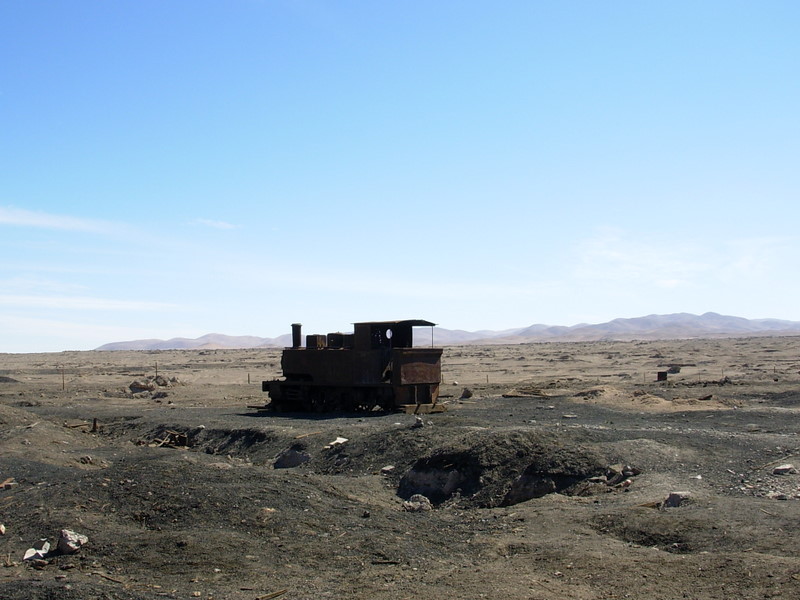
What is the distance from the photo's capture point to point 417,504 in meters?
13.3

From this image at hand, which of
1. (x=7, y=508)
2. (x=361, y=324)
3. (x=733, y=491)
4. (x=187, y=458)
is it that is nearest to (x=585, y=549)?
(x=733, y=491)

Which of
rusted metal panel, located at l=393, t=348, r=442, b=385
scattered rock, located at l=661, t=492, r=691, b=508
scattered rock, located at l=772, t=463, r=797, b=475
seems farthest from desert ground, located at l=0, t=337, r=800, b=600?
rusted metal panel, located at l=393, t=348, r=442, b=385

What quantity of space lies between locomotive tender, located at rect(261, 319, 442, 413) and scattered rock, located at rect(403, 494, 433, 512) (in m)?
11.4

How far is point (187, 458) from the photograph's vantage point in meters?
17.6

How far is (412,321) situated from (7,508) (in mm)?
16478

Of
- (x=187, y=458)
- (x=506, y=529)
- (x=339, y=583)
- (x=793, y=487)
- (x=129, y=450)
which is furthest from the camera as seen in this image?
(x=129, y=450)

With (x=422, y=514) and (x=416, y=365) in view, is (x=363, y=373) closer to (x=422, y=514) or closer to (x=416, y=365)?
(x=416, y=365)

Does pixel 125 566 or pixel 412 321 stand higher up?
pixel 412 321

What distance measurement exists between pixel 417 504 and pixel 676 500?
4.30 metres

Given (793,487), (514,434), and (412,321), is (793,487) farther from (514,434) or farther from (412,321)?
(412,321)

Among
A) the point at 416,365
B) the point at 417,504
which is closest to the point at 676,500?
the point at 417,504

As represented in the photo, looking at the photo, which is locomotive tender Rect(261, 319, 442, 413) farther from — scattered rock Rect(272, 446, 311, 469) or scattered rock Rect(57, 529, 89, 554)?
scattered rock Rect(57, 529, 89, 554)

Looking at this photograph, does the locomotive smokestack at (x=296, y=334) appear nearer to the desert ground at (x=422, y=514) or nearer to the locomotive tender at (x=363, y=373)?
the locomotive tender at (x=363, y=373)

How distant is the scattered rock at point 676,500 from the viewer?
1142 centimetres
